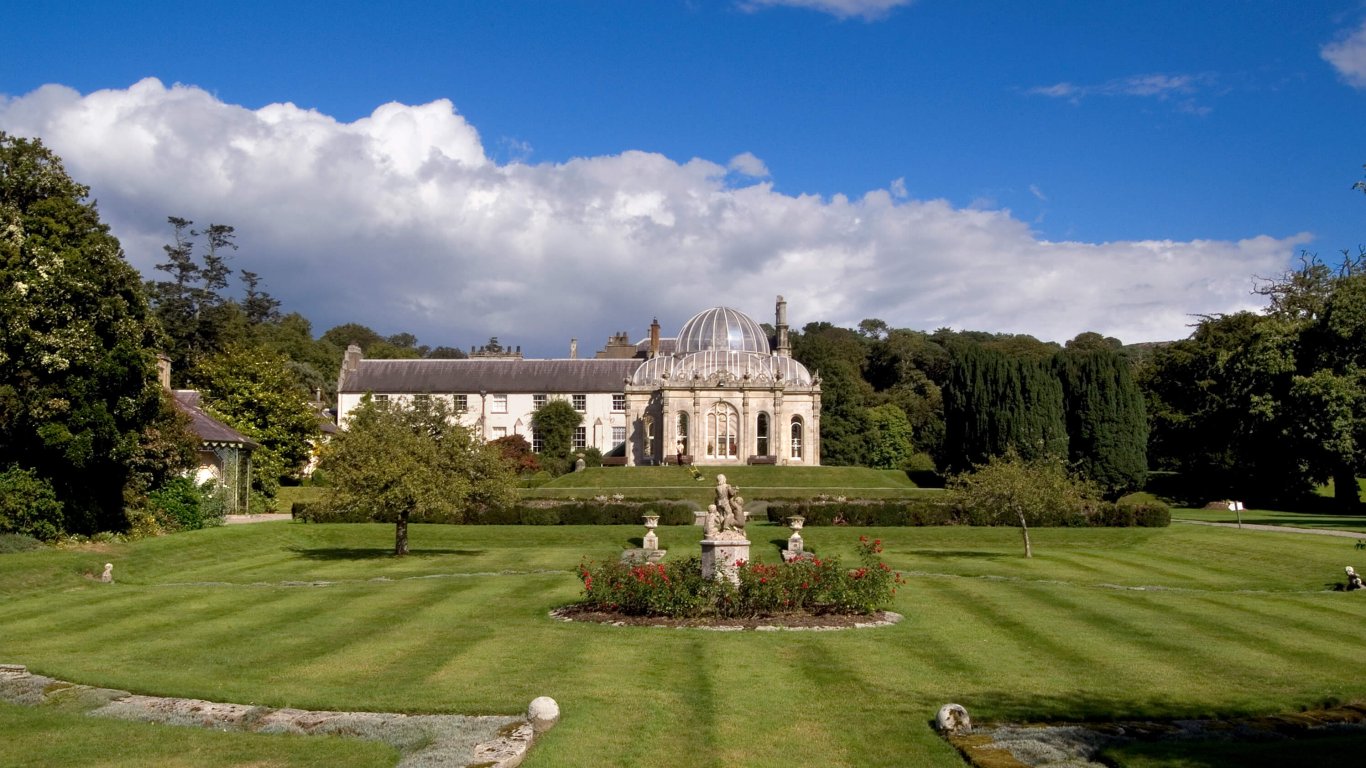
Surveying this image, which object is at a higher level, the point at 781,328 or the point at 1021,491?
the point at 781,328

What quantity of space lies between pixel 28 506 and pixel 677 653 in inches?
851

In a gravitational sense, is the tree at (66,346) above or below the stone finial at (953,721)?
above

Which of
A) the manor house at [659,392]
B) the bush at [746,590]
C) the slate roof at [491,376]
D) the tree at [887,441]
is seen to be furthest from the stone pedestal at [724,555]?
the slate roof at [491,376]

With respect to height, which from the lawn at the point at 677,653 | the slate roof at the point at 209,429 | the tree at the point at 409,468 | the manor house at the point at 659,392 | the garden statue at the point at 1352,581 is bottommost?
the lawn at the point at 677,653

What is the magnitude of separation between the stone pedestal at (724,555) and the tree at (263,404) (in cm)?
3950

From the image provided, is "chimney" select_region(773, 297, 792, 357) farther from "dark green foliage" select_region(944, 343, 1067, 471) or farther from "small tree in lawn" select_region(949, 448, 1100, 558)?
"small tree in lawn" select_region(949, 448, 1100, 558)

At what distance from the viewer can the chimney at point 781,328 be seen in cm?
8569

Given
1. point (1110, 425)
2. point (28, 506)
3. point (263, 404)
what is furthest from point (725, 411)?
point (28, 506)

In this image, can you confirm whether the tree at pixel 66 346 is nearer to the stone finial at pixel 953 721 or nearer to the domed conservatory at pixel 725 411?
the stone finial at pixel 953 721

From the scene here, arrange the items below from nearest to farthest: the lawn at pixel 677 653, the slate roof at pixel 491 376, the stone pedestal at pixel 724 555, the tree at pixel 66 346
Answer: the lawn at pixel 677 653
the stone pedestal at pixel 724 555
the tree at pixel 66 346
the slate roof at pixel 491 376

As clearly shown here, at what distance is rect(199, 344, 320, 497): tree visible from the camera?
55469 mm

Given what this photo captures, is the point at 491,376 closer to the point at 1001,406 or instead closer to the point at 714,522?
the point at 1001,406

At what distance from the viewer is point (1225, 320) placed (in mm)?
66000

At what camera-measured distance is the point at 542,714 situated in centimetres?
1194
